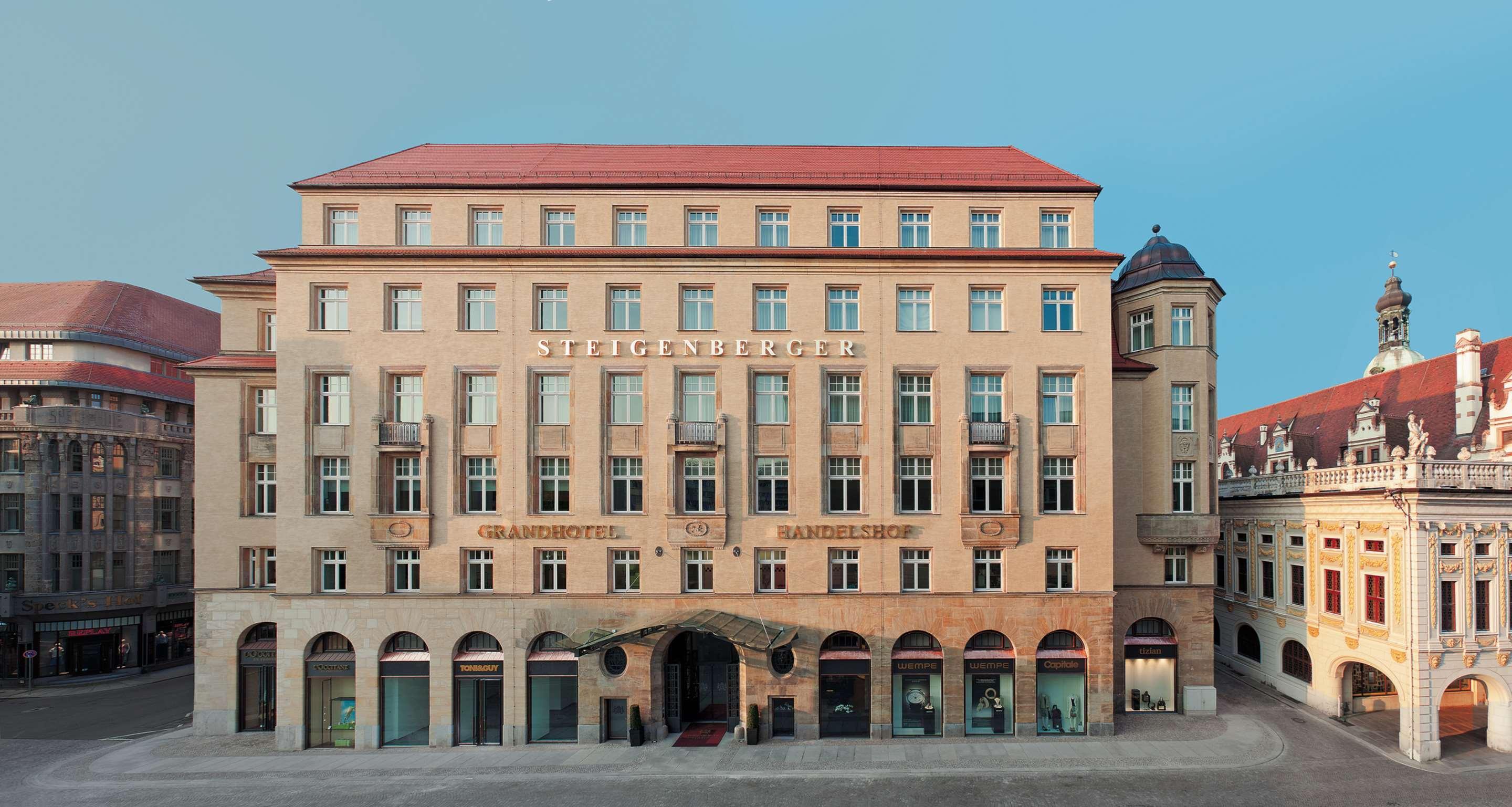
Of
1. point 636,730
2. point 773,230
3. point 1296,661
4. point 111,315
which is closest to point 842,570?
point 636,730

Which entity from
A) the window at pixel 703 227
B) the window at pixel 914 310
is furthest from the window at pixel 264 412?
the window at pixel 914 310

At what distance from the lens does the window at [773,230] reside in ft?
94.9

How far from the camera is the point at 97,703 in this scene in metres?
34.6

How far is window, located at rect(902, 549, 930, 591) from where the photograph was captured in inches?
1088

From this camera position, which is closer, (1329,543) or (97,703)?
(1329,543)

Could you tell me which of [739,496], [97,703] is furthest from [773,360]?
[97,703]

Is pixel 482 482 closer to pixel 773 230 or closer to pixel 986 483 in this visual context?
pixel 773 230

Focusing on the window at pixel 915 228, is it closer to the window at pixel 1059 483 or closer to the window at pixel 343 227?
the window at pixel 1059 483

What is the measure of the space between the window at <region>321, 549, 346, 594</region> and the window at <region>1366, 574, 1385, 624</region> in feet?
136

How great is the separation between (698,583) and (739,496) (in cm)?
390

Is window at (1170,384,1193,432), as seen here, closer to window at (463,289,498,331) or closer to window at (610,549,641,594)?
window at (610,549,641,594)

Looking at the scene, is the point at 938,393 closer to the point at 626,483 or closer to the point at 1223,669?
the point at 626,483

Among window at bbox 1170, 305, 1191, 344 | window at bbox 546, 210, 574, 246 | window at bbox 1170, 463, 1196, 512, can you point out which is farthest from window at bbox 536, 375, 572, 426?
window at bbox 1170, 305, 1191, 344

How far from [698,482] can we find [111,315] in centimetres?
4235
